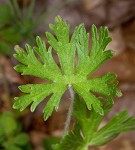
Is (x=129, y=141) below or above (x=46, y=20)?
below

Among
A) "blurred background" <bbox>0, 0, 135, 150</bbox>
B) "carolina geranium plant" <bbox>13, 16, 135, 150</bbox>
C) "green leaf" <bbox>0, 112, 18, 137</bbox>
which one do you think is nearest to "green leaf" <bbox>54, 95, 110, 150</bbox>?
"carolina geranium plant" <bbox>13, 16, 135, 150</bbox>

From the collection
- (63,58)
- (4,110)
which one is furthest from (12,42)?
(63,58)

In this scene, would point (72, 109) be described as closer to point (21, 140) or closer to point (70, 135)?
point (70, 135)

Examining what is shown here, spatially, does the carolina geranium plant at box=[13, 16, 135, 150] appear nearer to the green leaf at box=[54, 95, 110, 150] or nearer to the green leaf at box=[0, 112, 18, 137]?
the green leaf at box=[54, 95, 110, 150]

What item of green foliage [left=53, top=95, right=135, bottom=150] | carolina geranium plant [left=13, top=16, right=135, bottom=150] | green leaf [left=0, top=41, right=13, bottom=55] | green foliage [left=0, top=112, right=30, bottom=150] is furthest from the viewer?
green leaf [left=0, top=41, right=13, bottom=55]

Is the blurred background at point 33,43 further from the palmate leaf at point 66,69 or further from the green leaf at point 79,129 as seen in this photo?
the palmate leaf at point 66,69

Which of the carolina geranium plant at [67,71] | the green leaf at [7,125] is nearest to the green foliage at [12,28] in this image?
the green leaf at [7,125]
